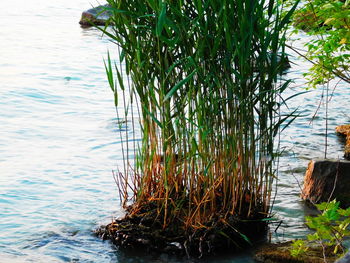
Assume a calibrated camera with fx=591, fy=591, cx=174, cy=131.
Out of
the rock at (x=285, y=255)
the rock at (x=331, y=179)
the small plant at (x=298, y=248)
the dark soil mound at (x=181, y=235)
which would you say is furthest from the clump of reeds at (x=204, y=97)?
the rock at (x=331, y=179)

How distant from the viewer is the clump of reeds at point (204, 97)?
354 centimetres

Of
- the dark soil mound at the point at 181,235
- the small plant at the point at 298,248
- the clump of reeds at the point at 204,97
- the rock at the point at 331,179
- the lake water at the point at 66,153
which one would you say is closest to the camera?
the small plant at the point at 298,248

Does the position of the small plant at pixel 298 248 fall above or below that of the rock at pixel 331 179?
above

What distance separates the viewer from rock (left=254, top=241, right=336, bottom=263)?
3613mm

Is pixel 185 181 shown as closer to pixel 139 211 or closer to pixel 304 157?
pixel 139 211

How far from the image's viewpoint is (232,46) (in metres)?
3.60

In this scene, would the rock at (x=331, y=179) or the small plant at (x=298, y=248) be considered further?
the rock at (x=331, y=179)

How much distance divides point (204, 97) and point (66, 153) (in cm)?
339

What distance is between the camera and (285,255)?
3717 mm

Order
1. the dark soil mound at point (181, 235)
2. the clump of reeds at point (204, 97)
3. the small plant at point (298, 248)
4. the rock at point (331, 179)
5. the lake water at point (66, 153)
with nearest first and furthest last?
the small plant at point (298, 248), the clump of reeds at point (204, 97), the dark soil mound at point (181, 235), the lake water at point (66, 153), the rock at point (331, 179)

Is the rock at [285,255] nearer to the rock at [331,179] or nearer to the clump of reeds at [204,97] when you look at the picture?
the clump of reeds at [204,97]

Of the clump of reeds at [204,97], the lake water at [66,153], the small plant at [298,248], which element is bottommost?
the lake water at [66,153]

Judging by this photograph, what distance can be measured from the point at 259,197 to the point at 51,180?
2538mm

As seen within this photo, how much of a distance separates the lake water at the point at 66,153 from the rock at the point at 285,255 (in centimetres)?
13
